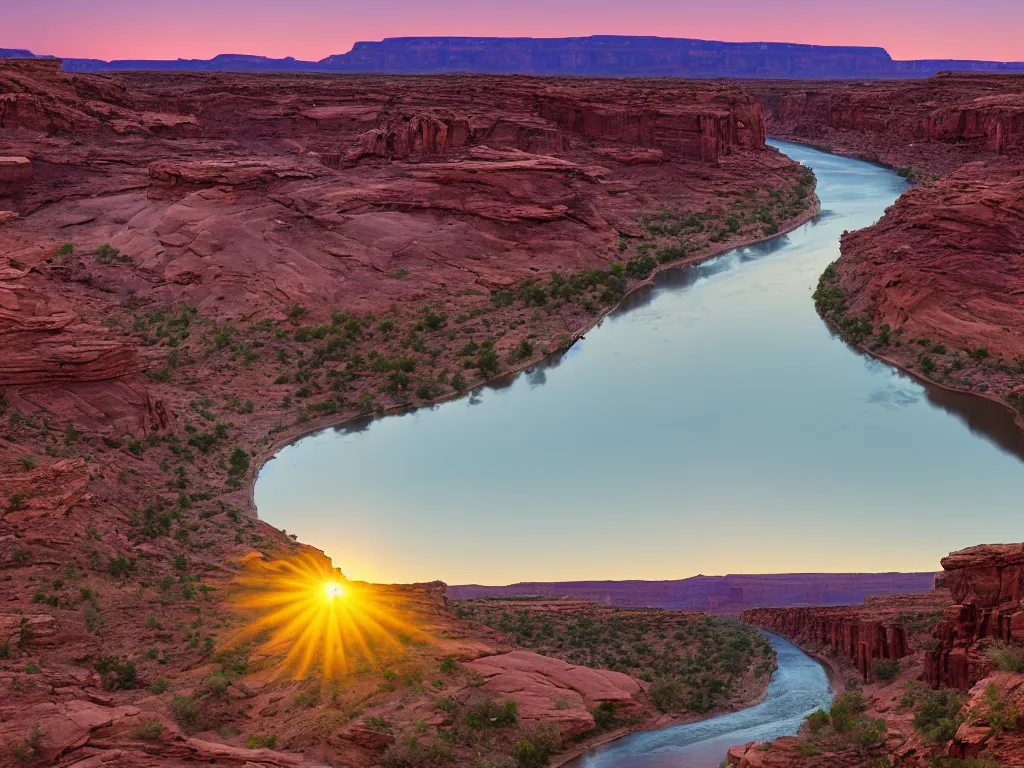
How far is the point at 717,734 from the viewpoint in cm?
1802

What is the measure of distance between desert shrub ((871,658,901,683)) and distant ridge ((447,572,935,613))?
5.96m

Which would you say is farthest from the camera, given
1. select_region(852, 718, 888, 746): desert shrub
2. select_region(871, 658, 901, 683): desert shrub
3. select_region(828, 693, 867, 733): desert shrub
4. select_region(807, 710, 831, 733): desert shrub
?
select_region(871, 658, 901, 683): desert shrub

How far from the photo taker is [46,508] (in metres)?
21.1

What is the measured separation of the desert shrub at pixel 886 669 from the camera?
18234 millimetres

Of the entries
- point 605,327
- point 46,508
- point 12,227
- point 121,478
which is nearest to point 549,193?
point 605,327

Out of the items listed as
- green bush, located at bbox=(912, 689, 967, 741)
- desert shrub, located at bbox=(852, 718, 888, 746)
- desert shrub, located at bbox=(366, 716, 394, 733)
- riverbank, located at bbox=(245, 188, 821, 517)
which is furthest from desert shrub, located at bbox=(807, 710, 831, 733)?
riverbank, located at bbox=(245, 188, 821, 517)

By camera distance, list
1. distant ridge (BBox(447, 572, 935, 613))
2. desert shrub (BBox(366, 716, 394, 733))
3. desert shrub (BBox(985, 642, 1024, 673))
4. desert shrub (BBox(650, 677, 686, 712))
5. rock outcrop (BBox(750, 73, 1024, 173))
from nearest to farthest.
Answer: desert shrub (BBox(985, 642, 1024, 673))
desert shrub (BBox(366, 716, 394, 733))
desert shrub (BBox(650, 677, 686, 712))
distant ridge (BBox(447, 572, 935, 613))
rock outcrop (BBox(750, 73, 1024, 173))

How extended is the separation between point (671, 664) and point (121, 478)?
11540 mm

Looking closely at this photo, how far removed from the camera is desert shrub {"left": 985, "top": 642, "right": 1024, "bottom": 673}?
13.7 meters

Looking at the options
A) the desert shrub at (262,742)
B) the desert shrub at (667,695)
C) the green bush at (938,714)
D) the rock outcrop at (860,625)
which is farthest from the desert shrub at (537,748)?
the rock outcrop at (860,625)

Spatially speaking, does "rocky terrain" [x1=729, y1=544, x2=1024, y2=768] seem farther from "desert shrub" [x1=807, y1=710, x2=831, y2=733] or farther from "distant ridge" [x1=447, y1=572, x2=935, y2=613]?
"distant ridge" [x1=447, y1=572, x2=935, y2=613]

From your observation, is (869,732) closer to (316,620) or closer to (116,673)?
(316,620)

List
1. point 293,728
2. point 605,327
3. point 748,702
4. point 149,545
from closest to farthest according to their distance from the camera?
point 293,728 < point 748,702 < point 149,545 < point 605,327

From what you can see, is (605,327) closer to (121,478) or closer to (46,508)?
(121,478)
